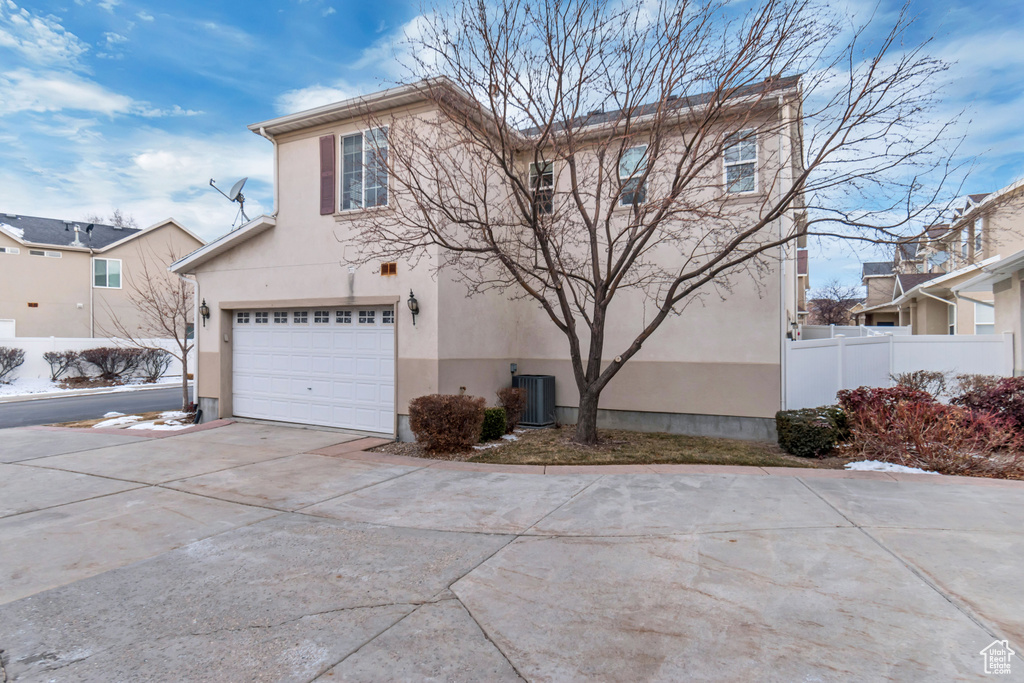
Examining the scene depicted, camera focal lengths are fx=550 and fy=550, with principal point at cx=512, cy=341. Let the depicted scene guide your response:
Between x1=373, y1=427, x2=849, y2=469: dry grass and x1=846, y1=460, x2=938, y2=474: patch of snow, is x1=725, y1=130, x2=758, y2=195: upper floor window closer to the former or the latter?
x1=373, y1=427, x2=849, y2=469: dry grass

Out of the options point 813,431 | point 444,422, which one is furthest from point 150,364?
point 813,431

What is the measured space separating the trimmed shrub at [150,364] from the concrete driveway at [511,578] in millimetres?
17986

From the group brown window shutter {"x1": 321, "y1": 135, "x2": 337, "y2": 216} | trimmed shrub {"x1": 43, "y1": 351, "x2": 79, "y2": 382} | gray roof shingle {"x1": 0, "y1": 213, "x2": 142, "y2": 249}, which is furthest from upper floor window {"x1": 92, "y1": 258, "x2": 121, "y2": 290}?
brown window shutter {"x1": 321, "y1": 135, "x2": 337, "y2": 216}

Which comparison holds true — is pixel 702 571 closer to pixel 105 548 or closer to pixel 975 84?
pixel 105 548

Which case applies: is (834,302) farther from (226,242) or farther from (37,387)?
(37,387)

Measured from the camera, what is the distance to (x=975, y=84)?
25.7ft

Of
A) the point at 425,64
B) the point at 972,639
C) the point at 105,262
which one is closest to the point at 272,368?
the point at 425,64

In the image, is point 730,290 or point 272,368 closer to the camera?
point 730,290

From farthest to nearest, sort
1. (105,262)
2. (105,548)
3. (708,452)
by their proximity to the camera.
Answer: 1. (105,262)
2. (708,452)
3. (105,548)

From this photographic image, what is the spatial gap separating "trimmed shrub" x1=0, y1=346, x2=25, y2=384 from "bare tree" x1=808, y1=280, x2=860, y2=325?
48185mm

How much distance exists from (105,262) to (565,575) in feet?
102

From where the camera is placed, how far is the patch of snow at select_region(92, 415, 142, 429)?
11617 mm

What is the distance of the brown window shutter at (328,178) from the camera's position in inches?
421

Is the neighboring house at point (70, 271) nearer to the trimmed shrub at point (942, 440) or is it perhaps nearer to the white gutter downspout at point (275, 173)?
the white gutter downspout at point (275, 173)
